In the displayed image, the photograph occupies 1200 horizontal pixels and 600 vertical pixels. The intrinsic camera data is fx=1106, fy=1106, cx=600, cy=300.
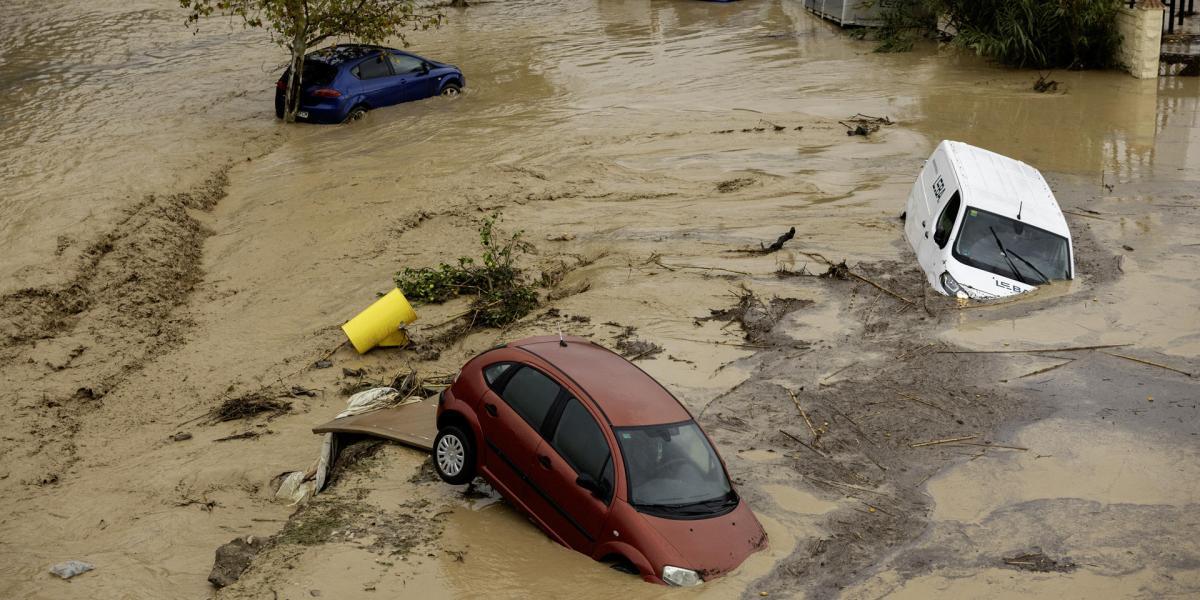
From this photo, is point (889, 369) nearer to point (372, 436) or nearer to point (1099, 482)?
point (1099, 482)

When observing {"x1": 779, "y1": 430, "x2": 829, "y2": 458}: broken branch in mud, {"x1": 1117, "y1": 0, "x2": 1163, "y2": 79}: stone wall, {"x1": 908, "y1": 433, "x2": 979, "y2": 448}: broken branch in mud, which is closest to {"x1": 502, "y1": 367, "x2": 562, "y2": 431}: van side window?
{"x1": 779, "y1": 430, "x2": 829, "y2": 458}: broken branch in mud

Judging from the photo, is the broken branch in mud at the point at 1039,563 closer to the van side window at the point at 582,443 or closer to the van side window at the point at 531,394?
the van side window at the point at 582,443

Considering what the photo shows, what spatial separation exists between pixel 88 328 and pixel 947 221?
397 inches

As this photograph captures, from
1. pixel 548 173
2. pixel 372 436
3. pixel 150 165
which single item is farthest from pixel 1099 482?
pixel 150 165

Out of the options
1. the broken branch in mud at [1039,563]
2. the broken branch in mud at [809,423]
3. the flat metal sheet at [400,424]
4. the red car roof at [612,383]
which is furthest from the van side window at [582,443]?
the broken branch in mud at [1039,563]

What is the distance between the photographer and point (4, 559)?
837cm

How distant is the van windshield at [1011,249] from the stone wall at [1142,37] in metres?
12.8

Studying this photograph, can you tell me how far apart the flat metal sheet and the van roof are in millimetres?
6916

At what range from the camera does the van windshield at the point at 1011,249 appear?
41.4 ft

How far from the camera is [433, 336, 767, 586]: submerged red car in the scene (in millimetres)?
7520

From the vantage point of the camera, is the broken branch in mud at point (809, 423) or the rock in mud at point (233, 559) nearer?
the rock in mud at point (233, 559)

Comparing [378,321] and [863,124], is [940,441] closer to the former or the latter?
[378,321]

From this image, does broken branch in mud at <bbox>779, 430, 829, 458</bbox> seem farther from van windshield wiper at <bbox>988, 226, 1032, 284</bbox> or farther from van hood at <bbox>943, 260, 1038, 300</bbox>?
van windshield wiper at <bbox>988, 226, 1032, 284</bbox>

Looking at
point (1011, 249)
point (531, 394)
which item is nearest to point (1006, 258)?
point (1011, 249)
